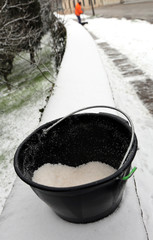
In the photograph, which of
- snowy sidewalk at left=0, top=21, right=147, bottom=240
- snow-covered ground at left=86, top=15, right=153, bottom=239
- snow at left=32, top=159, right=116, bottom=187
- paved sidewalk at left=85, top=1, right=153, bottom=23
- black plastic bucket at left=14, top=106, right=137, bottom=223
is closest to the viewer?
black plastic bucket at left=14, top=106, right=137, bottom=223

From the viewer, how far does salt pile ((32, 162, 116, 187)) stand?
1290mm

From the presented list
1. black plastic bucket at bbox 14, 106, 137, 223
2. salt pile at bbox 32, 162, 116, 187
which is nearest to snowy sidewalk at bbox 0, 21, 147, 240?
black plastic bucket at bbox 14, 106, 137, 223

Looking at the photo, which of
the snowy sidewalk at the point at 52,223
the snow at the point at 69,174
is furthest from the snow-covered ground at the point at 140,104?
the snow at the point at 69,174

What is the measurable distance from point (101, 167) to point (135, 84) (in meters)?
3.16

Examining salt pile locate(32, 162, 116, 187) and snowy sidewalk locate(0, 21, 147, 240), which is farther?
salt pile locate(32, 162, 116, 187)

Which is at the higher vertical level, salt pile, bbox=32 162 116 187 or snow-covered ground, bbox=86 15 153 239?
salt pile, bbox=32 162 116 187

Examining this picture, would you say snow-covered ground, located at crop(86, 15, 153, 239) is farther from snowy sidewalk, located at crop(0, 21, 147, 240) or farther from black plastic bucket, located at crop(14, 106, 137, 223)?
black plastic bucket, located at crop(14, 106, 137, 223)

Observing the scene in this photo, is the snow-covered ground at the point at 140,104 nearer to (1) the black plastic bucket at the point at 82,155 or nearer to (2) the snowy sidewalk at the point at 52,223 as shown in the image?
(2) the snowy sidewalk at the point at 52,223

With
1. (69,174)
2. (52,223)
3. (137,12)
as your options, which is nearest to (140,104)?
(69,174)

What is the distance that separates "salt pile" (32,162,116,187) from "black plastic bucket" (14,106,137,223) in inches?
2.0

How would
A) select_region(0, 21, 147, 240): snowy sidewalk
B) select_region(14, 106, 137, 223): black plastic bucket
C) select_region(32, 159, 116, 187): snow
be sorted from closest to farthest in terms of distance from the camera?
1. select_region(14, 106, 137, 223): black plastic bucket
2. select_region(0, 21, 147, 240): snowy sidewalk
3. select_region(32, 159, 116, 187): snow

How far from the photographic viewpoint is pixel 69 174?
1397mm

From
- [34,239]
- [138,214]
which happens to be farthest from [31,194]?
[138,214]

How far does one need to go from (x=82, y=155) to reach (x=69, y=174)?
0.19 metres
